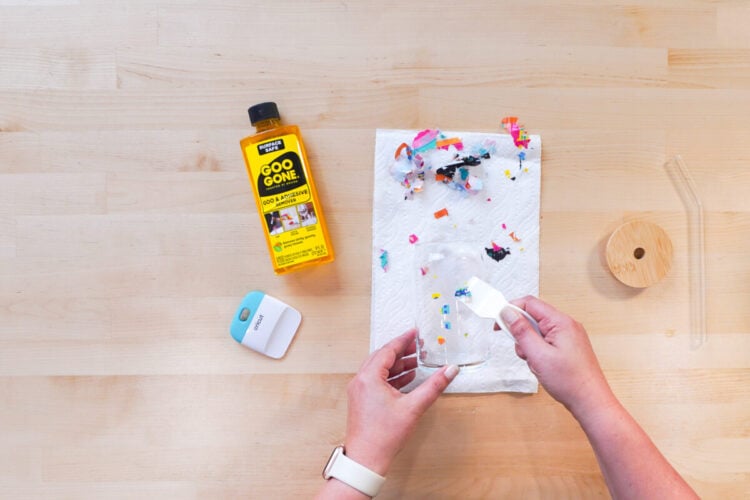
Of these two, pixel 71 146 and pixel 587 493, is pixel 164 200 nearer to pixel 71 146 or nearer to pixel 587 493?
pixel 71 146

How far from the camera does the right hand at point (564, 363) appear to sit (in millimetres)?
618

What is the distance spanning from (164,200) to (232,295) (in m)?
0.16

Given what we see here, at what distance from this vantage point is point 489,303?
2.09 feet

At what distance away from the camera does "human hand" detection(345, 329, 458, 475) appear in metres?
0.65

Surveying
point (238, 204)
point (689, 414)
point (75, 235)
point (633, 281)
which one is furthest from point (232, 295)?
point (689, 414)

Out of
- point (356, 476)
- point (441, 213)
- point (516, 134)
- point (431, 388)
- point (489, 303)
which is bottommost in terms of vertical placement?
point (356, 476)

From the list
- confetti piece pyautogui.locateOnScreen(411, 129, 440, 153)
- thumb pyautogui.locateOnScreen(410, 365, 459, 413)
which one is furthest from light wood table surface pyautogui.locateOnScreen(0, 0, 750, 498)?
thumb pyautogui.locateOnScreen(410, 365, 459, 413)

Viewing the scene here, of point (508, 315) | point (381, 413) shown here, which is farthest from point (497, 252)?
point (381, 413)

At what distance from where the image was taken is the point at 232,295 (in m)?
0.76

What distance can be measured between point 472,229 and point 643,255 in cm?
23

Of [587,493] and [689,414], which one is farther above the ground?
[689,414]

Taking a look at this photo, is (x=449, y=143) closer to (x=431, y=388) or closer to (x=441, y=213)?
(x=441, y=213)

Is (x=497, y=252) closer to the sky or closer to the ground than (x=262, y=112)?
closer to the ground

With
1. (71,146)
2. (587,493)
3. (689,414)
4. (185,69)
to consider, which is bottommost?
(587,493)
